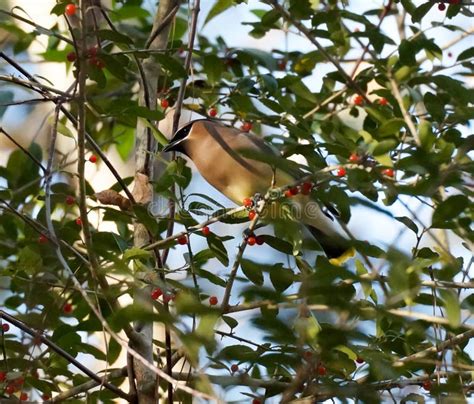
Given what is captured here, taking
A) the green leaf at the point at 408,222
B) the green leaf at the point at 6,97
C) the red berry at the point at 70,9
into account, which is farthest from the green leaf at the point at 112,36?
the green leaf at the point at 408,222

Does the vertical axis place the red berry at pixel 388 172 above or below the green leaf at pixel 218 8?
below

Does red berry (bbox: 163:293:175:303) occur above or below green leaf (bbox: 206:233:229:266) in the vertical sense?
below

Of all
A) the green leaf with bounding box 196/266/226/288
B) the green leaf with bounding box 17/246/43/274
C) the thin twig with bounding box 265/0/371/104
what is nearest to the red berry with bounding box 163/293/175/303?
the green leaf with bounding box 196/266/226/288

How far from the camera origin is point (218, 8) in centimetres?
386

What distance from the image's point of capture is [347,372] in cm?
277

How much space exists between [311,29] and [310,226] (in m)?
0.87

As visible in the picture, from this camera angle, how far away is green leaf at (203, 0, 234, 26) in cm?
385

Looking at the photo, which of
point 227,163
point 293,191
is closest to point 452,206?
point 293,191

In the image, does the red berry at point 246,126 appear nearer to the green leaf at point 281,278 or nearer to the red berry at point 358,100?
the red berry at point 358,100

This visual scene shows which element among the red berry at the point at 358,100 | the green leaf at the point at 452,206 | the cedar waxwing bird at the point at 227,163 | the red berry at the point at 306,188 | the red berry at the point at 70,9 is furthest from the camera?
the cedar waxwing bird at the point at 227,163

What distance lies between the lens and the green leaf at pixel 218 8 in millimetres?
3846

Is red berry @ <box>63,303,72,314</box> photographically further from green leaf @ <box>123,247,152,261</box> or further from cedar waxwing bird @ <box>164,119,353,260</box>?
green leaf @ <box>123,247,152,261</box>

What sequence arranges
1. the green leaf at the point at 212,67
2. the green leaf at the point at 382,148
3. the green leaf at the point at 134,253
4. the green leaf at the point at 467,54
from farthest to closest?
1. the green leaf at the point at 467,54
2. the green leaf at the point at 212,67
3. the green leaf at the point at 134,253
4. the green leaf at the point at 382,148

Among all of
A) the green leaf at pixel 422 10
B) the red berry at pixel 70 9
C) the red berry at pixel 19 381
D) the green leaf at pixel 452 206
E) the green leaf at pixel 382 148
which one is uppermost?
the green leaf at pixel 422 10
